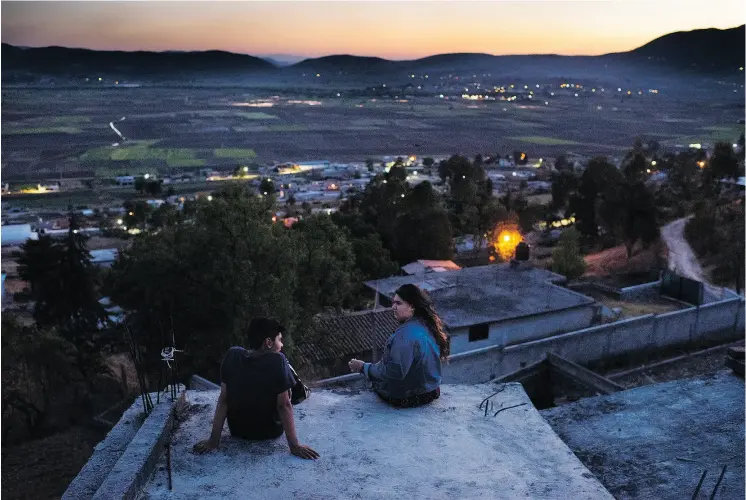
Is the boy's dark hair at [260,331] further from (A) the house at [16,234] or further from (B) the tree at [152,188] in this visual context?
(B) the tree at [152,188]

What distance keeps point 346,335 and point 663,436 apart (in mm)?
11852

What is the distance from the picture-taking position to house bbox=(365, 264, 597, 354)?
640 inches

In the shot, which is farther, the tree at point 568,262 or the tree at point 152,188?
the tree at point 152,188

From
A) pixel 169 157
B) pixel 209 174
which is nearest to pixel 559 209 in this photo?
pixel 209 174

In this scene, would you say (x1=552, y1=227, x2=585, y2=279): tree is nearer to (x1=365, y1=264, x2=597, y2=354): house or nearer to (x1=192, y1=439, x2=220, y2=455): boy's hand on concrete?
(x1=365, y1=264, x2=597, y2=354): house

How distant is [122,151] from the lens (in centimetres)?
10225

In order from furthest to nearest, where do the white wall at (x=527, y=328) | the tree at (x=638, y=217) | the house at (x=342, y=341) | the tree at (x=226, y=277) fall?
the tree at (x=638, y=217), the house at (x=342, y=341), the white wall at (x=527, y=328), the tree at (x=226, y=277)

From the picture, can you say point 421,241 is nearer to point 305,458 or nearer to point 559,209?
point 559,209

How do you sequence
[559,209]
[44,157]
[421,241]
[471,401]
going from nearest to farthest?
[471,401] → [421,241] → [559,209] → [44,157]

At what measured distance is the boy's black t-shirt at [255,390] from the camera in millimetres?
4148

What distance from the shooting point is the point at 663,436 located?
246 inches

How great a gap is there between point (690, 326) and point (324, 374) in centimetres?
941

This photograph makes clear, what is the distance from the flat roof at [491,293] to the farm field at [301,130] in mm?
71998

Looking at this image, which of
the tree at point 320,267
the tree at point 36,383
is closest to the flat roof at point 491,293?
the tree at point 320,267
